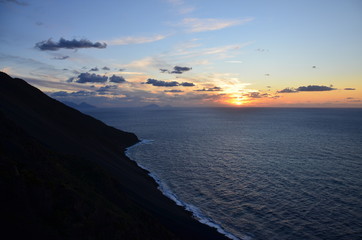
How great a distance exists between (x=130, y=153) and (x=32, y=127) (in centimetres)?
3903

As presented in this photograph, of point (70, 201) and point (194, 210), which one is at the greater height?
point (70, 201)

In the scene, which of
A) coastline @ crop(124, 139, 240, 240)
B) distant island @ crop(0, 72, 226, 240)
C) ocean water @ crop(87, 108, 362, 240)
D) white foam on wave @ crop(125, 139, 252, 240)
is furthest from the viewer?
ocean water @ crop(87, 108, 362, 240)

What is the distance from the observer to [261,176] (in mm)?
55812

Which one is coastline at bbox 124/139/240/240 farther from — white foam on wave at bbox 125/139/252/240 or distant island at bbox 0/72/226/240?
distant island at bbox 0/72/226/240

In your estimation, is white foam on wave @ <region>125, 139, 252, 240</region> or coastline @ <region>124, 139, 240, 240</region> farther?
coastline @ <region>124, 139, 240, 240</region>

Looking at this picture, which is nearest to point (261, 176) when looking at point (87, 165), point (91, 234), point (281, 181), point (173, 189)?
point (281, 181)

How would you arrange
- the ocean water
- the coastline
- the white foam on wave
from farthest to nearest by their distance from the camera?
the ocean water → the coastline → the white foam on wave

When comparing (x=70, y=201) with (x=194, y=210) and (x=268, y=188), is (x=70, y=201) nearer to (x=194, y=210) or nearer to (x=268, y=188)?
(x=194, y=210)

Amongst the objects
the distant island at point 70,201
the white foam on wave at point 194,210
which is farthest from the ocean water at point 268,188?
the distant island at point 70,201

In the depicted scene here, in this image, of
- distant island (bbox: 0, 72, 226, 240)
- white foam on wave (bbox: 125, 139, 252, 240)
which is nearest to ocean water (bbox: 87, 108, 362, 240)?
white foam on wave (bbox: 125, 139, 252, 240)

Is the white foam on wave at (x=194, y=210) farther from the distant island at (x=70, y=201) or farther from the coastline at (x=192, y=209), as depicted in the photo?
the distant island at (x=70, y=201)

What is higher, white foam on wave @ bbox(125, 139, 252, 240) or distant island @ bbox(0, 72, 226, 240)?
distant island @ bbox(0, 72, 226, 240)

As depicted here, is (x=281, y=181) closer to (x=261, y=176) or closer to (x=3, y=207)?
(x=261, y=176)

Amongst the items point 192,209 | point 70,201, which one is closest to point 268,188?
point 192,209
